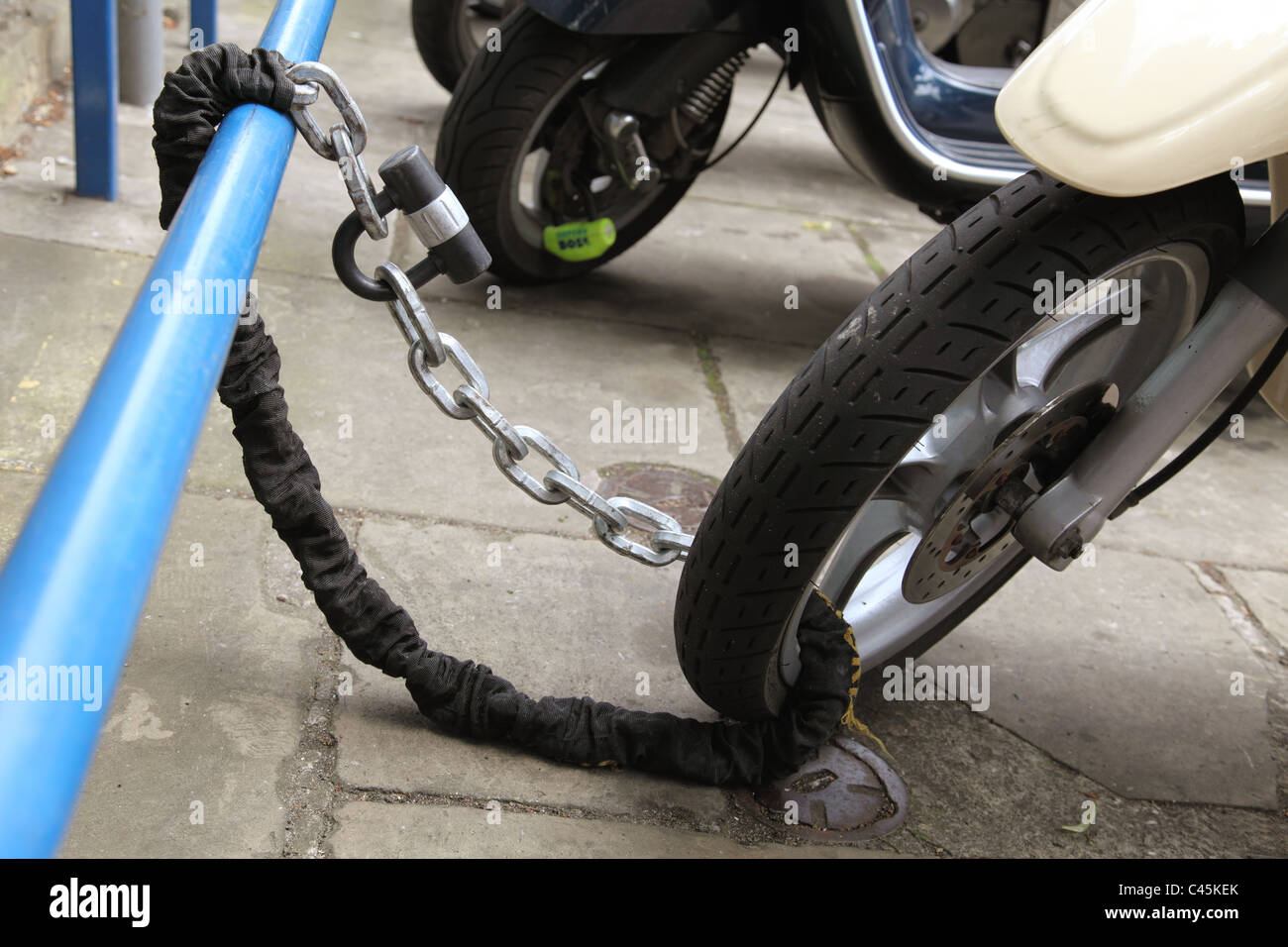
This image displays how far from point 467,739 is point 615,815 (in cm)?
25

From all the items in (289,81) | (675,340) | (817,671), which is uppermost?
(289,81)

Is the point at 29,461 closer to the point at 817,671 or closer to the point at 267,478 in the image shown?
the point at 267,478

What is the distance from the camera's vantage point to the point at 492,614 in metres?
2.00

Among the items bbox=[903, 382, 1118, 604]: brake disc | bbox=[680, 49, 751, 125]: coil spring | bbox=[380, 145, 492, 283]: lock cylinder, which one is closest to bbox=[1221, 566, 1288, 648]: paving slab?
bbox=[903, 382, 1118, 604]: brake disc

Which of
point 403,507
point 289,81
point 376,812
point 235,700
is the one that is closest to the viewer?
point 289,81

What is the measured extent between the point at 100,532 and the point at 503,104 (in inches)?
97.4

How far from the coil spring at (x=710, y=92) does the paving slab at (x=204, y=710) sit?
1.62m

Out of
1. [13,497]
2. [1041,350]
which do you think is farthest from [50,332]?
[1041,350]

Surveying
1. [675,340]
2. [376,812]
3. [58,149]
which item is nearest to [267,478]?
[376,812]

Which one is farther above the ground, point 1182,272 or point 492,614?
point 1182,272

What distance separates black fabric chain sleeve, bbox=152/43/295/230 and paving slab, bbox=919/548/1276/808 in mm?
1427

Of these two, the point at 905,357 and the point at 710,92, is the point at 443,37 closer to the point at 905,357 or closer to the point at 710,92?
the point at 710,92

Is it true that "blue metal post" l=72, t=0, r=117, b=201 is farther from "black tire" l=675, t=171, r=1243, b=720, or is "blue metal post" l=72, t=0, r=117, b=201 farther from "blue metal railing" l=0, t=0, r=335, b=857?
"blue metal railing" l=0, t=0, r=335, b=857

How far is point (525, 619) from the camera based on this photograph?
2014 mm
